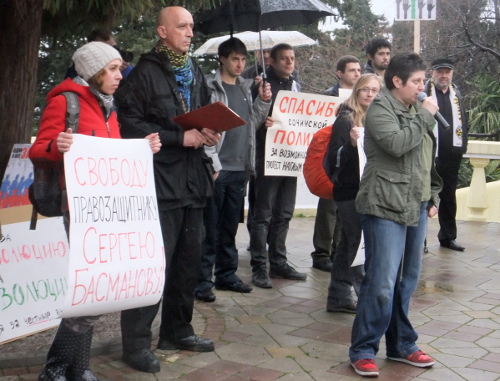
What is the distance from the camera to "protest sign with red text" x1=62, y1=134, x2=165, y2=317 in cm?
412

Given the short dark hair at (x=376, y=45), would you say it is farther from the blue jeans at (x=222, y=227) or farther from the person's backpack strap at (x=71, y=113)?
the person's backpack strap at (x=71, y=113)

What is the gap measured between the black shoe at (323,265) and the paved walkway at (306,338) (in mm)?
74

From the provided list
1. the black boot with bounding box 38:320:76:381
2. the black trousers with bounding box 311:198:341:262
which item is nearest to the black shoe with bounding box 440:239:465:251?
the black trousers with bounding box 311:198:341:262

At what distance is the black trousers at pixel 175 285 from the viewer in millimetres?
4934

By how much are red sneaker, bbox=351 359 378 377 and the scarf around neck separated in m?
1.81

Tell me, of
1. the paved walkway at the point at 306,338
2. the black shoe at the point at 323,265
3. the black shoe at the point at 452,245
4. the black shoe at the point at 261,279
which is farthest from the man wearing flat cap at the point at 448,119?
the black shoe at the point at 261,279

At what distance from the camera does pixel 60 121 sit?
4266mm

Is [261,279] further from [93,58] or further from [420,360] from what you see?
[93,58]

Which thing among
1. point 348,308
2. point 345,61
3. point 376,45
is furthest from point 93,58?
point 376,45

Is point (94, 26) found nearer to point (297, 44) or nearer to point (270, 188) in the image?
point (270, 188)

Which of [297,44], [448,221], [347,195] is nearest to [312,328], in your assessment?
[347,195]

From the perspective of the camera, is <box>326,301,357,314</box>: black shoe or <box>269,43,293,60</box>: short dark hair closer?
<box>326,301,357,314</box>: black shoe

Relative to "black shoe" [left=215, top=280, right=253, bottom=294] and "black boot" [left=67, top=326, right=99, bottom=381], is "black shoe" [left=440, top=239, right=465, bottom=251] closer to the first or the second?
"black shoe" [left=215, top=280, right=253, bottom=294]

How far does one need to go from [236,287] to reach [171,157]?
2.16 m
